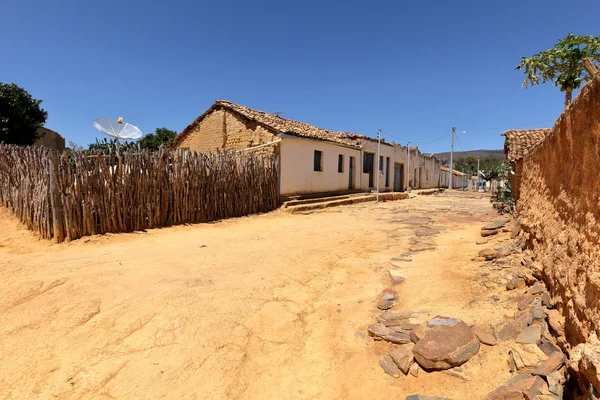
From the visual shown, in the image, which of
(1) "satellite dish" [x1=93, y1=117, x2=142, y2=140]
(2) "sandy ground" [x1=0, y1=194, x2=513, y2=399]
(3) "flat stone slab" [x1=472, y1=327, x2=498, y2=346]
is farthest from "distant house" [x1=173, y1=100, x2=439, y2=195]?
(3) "flat stone slab" [x1=472, y1=327, x2=498, y2=346]

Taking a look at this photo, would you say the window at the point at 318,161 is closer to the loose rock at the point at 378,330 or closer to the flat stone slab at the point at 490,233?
the flat stone slab at the point at 490,233

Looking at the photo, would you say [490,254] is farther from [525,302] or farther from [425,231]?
[425,231]

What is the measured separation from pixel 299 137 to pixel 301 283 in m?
9.05

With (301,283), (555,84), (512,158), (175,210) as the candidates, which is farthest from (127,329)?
(555,84)

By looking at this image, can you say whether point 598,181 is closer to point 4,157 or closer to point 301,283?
point 301,283

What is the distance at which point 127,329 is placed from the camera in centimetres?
273

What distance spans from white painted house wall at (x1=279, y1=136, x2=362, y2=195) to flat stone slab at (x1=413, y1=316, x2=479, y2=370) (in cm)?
953

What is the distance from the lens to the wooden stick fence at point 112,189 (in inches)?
233

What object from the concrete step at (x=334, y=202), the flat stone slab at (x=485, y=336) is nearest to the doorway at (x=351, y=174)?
the concrete step at (x=334, y=202)

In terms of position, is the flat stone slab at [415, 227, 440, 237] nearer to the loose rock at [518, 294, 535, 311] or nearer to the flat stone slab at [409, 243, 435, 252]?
the flat stone slab at [409, 243, 435, 252]

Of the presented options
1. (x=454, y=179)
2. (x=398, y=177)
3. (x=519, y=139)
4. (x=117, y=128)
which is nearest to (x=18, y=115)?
(x=117, y=128)

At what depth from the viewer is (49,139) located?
19547 mm

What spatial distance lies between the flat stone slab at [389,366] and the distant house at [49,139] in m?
22.2

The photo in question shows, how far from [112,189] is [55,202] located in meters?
0.98
